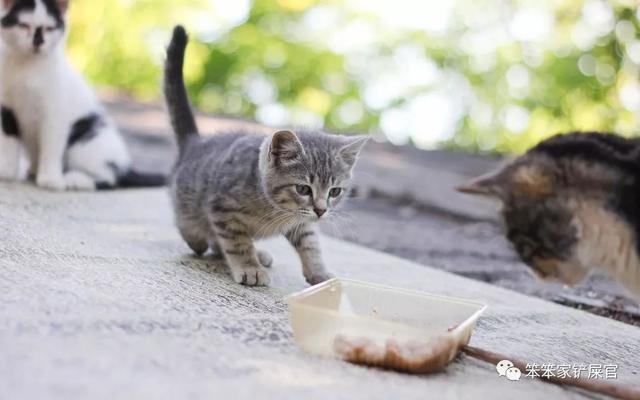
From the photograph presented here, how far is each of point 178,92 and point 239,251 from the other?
2.54 feet

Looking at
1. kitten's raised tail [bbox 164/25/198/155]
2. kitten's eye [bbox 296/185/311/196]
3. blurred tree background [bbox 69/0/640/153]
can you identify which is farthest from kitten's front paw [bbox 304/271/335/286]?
blurred tree background [bbox 69/0/640/153]

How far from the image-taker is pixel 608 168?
5.33 feet

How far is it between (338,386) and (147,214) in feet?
6.33

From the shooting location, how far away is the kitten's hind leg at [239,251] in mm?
2064

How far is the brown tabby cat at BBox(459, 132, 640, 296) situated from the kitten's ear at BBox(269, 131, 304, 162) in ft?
1.79

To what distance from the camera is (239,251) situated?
212cm

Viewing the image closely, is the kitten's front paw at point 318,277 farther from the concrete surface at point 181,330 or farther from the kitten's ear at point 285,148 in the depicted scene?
the kitten's ear at point 285,148

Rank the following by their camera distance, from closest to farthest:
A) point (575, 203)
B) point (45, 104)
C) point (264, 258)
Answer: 1. point (575, 203)
2. point (264, 258)
3. point (45, 104)

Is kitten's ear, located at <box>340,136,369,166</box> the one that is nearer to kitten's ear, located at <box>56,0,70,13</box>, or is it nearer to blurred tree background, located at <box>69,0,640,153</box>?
kitten's ear, located at <box>56,0,70,13</box>

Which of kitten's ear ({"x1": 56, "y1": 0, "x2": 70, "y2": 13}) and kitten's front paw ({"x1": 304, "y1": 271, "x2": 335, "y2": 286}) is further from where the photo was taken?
kitten's ear ({"x1": 56, "y1": 0, "x2": 70, "y2": 13})

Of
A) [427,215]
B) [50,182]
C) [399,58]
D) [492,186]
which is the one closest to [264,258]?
[492,186]

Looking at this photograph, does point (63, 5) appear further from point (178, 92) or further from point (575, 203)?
point (575, 203)

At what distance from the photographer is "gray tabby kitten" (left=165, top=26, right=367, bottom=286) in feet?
6.78

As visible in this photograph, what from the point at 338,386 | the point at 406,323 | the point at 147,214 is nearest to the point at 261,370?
the point at 338,386
